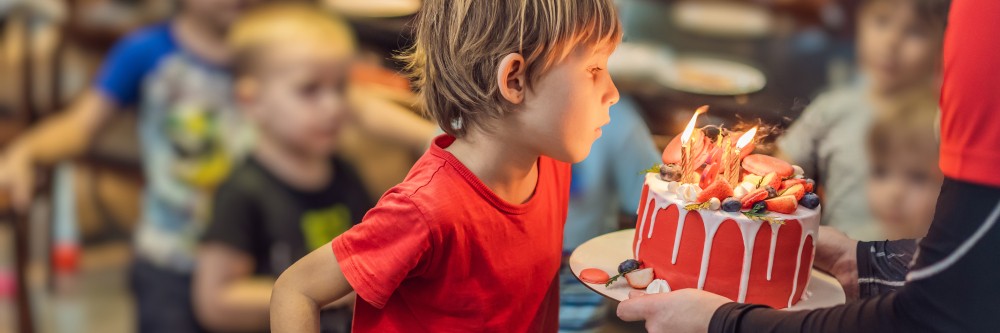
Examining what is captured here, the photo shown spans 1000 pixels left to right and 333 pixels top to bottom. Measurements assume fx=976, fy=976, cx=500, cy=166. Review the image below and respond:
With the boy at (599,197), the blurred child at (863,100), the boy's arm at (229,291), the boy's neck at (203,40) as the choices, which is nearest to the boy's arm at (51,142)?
the boy's neck at (203,40)

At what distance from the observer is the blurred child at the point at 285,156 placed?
1658 millimetres

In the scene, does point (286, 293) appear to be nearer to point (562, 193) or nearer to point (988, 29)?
point (562, 193)

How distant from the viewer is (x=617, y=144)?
1.53 metres

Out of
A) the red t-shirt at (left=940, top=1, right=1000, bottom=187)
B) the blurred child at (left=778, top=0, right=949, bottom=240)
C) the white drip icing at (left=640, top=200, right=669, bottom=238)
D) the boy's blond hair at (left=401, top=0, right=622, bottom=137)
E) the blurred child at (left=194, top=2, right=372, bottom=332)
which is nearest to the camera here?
the red t-shirt at (left=940, top=1, right=1000, bottom=187)

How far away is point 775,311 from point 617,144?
1.92 ft

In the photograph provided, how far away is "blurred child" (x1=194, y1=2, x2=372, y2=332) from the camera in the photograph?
1.66 meters

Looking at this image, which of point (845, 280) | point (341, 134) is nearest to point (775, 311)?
point (845, 280)

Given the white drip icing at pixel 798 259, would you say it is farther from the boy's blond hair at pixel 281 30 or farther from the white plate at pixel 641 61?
the boy's blond hair at pixel 281 30

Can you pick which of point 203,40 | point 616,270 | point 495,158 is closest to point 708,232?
point 616,270

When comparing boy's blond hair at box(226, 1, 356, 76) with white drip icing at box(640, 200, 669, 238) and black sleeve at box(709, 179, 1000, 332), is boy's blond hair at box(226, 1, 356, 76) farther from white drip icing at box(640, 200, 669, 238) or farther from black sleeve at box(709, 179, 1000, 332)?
black sleeve at box(709, 179, 1000, 332)

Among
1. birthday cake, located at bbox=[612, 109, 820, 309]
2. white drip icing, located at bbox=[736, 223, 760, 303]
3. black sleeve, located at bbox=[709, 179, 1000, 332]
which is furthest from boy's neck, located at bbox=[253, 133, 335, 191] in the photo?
black sleeve, located at bbox=[709, 179, 1000, 332]

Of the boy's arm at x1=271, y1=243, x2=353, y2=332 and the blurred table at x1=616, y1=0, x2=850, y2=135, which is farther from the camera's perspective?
the blurred table at x1=616, y1=0, x2=850, y2=135

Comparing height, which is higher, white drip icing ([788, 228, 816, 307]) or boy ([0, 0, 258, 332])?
white drip icing ([788, 228, 816, 307])

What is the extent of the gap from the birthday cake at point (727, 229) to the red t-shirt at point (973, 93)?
0.89ft
